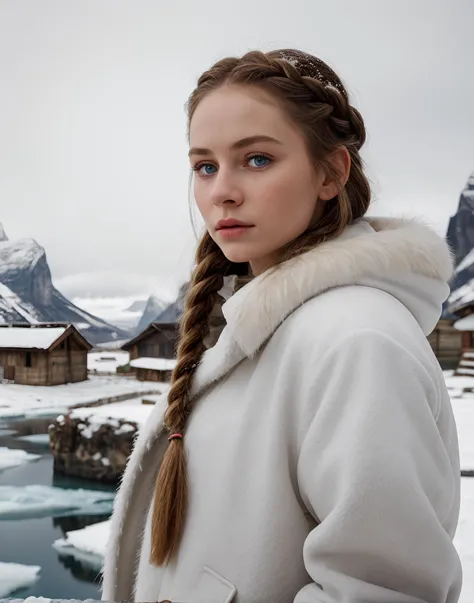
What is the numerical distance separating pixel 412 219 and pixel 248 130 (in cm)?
15

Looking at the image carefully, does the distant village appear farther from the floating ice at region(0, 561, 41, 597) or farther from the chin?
the chin

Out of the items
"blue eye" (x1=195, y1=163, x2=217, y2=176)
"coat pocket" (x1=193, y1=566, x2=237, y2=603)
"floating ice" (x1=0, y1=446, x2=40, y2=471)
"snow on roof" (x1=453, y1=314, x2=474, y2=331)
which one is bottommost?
"floating ice" (x1=0, y1=446, x2=40, y2=471)

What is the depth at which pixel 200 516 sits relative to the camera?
0.40 meters

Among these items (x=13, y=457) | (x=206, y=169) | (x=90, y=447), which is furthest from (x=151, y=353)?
(x=206, y=169)

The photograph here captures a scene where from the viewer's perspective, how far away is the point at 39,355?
11.3ft

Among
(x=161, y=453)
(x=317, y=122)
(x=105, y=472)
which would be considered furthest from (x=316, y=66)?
(x=105, y=472)

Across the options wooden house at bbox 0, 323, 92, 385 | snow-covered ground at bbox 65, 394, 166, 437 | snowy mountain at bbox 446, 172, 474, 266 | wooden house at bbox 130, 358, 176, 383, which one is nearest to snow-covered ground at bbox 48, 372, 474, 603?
snow-covered ground at bbox 65, 394, 166, 437

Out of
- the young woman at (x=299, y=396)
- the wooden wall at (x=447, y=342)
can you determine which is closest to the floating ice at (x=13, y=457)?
the young woman at (x=299, y=396)

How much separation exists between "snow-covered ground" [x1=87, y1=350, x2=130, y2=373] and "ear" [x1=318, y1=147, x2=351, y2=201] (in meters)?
3.44

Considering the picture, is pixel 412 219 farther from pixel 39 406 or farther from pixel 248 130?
pixel 39 406

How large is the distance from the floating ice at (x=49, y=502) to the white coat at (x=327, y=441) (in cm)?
236

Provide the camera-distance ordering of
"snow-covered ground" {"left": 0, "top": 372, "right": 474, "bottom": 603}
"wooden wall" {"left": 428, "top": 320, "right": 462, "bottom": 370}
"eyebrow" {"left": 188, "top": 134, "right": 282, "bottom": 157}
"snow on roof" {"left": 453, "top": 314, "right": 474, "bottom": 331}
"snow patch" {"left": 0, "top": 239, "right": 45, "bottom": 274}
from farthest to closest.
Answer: "wooden wall" {"left": 428, "top": 320, "right": 462, "bottom": 370} < "snow on roof" {"left": 453, "top": 314, "right": 474, "bottom": 331} < "snow patch" {"left": 0, "top": 239, "right": 45, "bottom": 274} < "snow-covered ground" {"left": 0, "top": 372, "right": 474, "bottom": 603} < "eyebrow" {"left": 188, "top": 134, "right": 282, "bottom": 157}

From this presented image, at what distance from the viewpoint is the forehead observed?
41 cm

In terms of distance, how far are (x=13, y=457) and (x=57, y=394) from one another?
0.45 meters
